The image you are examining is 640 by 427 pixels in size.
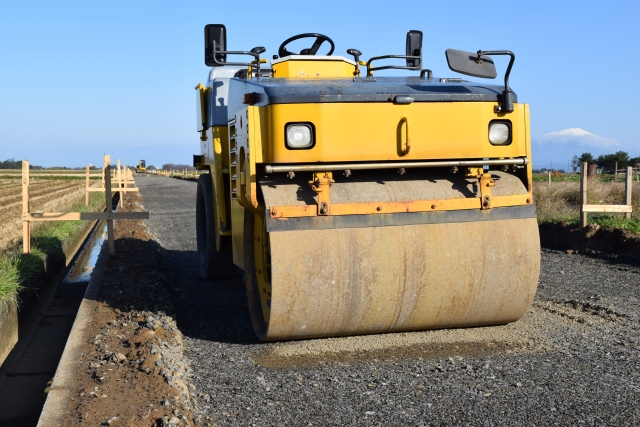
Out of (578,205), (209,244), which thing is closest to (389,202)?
(209,244)

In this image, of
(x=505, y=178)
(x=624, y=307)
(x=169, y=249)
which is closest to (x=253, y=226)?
(x=505, y=178)

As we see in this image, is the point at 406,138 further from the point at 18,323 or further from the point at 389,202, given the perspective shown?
the point at 18,323

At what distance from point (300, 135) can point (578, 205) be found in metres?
13.2

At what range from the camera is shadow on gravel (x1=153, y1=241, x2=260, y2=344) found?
5.57 metres

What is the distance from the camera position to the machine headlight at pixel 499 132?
15.8 ft

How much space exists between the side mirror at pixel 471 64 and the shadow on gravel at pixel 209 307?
7.44 ft

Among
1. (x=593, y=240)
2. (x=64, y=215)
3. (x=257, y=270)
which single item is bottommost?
(x=593, y=240)

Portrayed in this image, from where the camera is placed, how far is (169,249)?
37.1ft

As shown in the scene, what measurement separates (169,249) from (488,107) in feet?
24.4

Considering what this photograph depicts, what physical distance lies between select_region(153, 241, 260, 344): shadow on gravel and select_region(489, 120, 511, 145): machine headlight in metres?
2.09

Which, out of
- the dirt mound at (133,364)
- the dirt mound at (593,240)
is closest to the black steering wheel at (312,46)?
the dirt mound at (133,364)

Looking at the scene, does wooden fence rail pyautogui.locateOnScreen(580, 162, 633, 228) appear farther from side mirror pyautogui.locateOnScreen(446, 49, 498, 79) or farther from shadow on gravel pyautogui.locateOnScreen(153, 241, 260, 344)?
side mirror pyautogui.locateOnScreen(446, 49, 498, 79)

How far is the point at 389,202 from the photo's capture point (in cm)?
467

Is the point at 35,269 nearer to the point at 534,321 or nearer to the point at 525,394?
the point at 534,321
